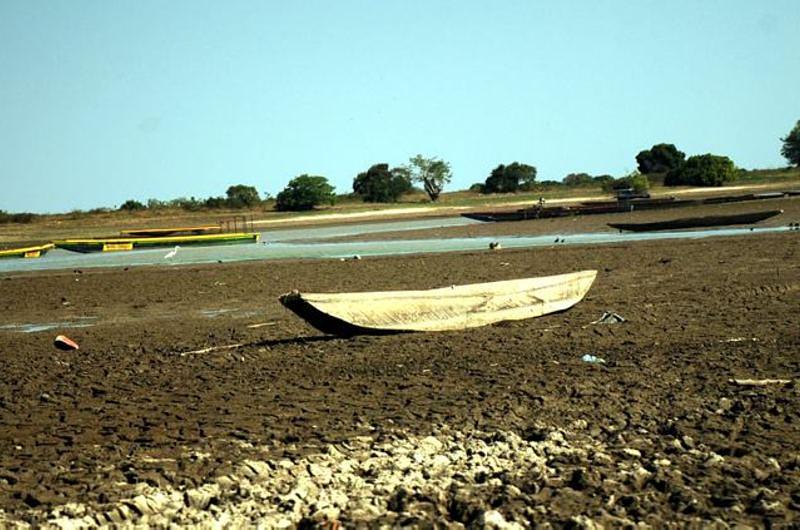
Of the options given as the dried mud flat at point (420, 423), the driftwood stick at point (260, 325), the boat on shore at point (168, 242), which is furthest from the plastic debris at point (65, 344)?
the boat on shore at point (168, 242)

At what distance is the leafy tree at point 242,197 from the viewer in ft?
251

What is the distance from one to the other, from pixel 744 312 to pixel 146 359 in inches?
293

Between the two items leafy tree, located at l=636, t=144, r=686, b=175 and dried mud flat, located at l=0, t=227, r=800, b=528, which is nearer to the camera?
dried mud flat, located at l=0, t=227, r=800, b=528

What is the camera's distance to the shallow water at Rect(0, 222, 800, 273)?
31484 mm

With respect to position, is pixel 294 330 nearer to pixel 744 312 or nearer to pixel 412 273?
pixel 744 312

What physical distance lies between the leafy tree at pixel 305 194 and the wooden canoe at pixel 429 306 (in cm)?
6151

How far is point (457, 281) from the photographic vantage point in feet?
66.2

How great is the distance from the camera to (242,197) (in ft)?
258

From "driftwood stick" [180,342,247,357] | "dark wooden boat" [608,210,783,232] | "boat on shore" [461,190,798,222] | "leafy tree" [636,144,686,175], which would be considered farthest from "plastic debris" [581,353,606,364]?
"leafy tree" [636,144,686,175]

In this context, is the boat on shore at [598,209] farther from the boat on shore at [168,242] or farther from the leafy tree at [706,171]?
the leafy tree at [706,171]

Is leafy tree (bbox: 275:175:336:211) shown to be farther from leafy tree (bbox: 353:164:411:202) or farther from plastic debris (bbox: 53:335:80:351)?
plastic debris (bbox: 53:335:80:351)

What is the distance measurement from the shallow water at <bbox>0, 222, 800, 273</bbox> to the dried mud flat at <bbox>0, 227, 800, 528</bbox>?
16.5m

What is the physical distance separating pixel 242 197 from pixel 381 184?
12863mm

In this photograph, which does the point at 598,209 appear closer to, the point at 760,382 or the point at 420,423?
the point at 760,382
